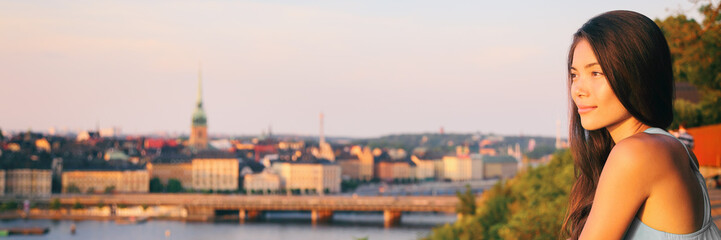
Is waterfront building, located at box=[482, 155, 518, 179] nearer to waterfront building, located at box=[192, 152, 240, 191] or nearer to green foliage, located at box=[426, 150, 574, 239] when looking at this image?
waterfront building, located at box=[192, 152, 240, 191]

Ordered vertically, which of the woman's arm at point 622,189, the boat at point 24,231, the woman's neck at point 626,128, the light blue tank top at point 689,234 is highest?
the woman's neck at point 626,128

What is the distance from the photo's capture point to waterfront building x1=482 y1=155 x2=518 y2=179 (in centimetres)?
8588

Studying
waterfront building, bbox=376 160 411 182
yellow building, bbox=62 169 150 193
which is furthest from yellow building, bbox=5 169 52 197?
waterfront building, bbox=376 160 411 182

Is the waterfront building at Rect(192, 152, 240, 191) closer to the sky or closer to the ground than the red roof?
closer to the ground

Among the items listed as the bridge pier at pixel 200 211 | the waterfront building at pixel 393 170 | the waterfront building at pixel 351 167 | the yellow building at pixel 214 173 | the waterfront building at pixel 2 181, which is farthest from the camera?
the waterfront building at pixel 393 170

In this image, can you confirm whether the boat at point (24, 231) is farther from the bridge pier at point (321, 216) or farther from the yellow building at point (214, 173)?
the yellow building at point (214, 173)

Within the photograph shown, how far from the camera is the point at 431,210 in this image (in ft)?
140

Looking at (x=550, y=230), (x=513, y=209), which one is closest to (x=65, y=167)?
(x=513, y=209)

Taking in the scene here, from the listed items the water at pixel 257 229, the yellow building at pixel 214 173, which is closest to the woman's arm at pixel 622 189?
the water at pixel 257 229

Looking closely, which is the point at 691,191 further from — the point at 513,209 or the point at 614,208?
the point at 513,209

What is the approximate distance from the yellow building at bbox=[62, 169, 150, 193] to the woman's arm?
59.2m

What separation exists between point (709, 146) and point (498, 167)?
256 feet

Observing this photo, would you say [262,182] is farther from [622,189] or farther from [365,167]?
[622,189]

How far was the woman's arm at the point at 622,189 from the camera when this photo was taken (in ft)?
3.06
